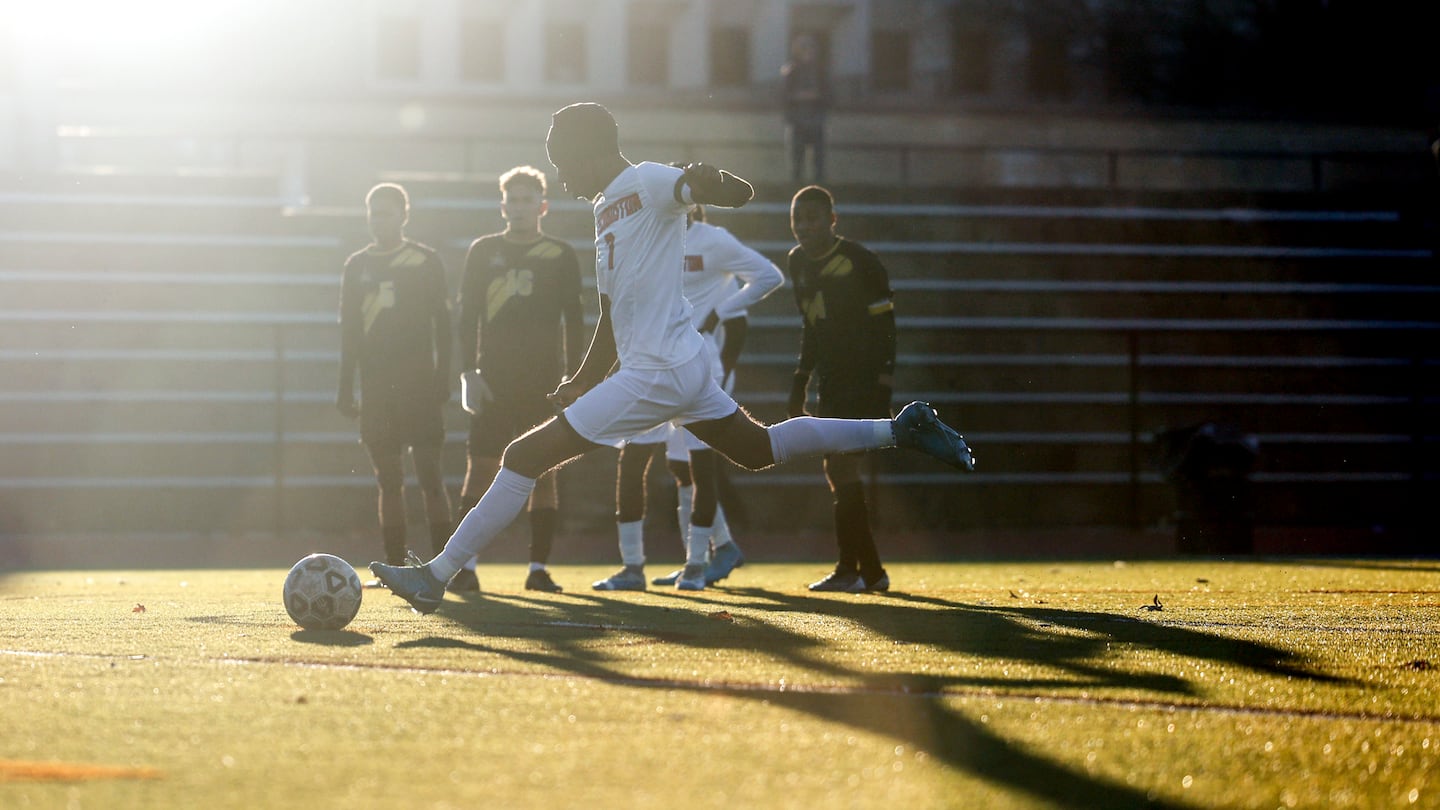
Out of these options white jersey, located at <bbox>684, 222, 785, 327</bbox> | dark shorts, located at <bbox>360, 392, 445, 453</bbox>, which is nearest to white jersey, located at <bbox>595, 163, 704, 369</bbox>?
dark shorts, located at <bbox>360, 392, 445, 453</bbox>

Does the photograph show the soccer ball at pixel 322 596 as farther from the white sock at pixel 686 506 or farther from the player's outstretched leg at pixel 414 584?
the white sock at pixel 686 506

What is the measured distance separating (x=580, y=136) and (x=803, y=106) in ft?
46.1

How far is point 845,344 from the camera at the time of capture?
8.27 metres

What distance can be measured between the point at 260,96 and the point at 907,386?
384 inches

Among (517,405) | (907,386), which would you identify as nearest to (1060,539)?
(907,386)

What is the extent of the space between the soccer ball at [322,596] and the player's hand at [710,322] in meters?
3.18

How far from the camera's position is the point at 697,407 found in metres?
6.26

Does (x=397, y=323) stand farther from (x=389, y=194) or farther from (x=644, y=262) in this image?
(x=644, y=262)

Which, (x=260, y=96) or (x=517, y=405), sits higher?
(x=260, y=96)

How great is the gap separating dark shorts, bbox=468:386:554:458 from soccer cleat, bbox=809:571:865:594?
5.07ft

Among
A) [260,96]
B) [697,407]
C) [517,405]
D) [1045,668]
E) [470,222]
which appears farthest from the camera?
[260,96]

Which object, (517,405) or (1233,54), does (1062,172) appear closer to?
(1233,54)

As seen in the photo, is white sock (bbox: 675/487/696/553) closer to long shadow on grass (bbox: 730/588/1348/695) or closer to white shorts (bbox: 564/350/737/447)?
long shadow on grass (bbox: 730/588/1348/695)

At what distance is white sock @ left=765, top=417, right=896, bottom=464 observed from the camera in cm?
644
